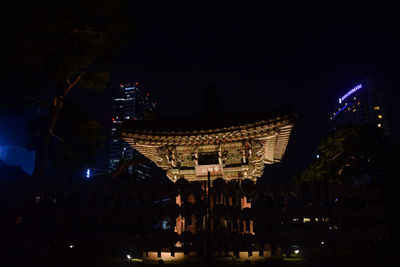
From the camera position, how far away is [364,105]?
3159 inches

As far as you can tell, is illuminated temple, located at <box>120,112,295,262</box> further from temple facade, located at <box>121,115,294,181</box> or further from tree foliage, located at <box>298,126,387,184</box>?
tree foliage, located at <box>298,126,387,184</box>

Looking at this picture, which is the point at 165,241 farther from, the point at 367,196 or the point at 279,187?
the point at 367,196

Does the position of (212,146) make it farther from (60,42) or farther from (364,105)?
(364,105)

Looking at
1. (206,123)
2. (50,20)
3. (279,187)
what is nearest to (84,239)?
(279,187)

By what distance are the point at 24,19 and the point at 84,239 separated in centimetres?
1008

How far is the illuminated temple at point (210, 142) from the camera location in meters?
10.5

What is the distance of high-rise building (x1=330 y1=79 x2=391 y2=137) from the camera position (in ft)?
257

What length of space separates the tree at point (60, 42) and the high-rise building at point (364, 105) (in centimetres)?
7408

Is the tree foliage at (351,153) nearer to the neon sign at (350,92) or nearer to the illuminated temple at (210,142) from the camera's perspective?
the illuminated temple at (210,142)

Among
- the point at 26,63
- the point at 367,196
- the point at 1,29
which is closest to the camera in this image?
the point at 367,196

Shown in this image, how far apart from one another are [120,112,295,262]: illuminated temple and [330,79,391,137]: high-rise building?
238ft

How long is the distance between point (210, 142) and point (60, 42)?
8.70 m

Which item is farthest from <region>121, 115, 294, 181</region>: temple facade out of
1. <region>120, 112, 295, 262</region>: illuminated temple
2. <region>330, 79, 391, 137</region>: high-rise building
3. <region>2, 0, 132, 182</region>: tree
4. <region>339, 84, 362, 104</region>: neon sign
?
<region>339, 84, 362, 104</region>: neon sign

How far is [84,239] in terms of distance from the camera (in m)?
6.79
